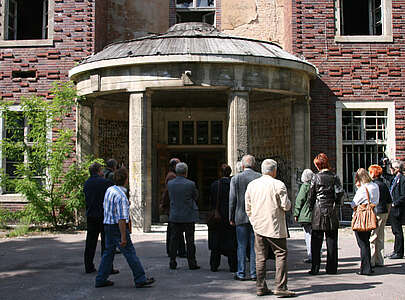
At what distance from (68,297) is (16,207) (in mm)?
8751

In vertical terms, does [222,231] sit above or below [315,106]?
below

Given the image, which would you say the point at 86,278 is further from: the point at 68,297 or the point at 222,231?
the point at 222,231

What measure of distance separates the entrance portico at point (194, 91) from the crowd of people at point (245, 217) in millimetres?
3373

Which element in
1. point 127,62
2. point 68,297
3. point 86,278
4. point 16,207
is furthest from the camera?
point 16,207

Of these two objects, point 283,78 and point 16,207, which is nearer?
point 283,78

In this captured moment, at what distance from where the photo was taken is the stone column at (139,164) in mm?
11336

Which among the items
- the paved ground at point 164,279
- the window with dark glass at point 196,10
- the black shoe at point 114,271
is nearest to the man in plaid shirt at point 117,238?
the paved ground at point 164,279

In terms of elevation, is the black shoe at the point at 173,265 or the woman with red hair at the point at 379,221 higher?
the woman with red hair at the point at 379,221

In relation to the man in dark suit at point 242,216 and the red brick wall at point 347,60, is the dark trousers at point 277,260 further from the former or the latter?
the red brick wall at point 347,60

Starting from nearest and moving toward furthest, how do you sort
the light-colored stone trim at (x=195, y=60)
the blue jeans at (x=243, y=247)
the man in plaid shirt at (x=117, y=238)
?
the man in plaid shirt at (x=117, y=238) < the blue jeans at (x=243, y=247) < the light-colored stone trim at (x=195, y=60)

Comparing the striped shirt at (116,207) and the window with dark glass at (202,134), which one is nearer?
the striped shirt at (116,207)

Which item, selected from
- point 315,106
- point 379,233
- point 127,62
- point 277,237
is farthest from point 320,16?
point 277,237

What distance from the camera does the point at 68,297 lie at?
580cm

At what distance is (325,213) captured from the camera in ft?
23.2
